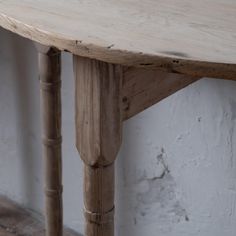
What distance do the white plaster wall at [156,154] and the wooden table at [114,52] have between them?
348 millimetres

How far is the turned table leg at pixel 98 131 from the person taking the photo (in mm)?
706

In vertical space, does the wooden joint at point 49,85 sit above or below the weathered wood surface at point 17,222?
above

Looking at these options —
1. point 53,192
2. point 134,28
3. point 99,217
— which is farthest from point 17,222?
point 134,28

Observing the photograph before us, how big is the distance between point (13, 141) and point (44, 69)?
43 cm

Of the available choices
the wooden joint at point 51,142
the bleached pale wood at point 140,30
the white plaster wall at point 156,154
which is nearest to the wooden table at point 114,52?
the bleached pale wood at point 140,30

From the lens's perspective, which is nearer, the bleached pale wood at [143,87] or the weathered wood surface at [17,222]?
the bleached pale wood at [143,87]

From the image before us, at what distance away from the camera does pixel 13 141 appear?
1.61 metres

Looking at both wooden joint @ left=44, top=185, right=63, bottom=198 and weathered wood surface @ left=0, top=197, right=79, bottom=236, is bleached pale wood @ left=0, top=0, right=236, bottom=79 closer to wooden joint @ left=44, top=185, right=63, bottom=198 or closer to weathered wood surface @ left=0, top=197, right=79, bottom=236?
wooden joint @ left=44, top=185, right=63, bottom=198

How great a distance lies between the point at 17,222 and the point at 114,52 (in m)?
1.04

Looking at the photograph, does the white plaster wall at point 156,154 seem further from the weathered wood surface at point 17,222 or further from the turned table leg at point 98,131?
the turned table leg at point 98,131

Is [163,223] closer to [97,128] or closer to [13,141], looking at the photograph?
[13,141]

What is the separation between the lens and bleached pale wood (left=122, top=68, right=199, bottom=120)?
2.43 feet

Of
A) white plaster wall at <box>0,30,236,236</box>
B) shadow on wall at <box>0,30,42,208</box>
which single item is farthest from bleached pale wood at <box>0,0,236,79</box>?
shadow on wall at <box>0,30,42,208</box>

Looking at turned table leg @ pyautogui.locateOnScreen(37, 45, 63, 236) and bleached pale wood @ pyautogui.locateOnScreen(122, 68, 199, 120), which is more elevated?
bleached pale wood @ pyautogui.locateOnScreen(122, 68, 199, 120)
